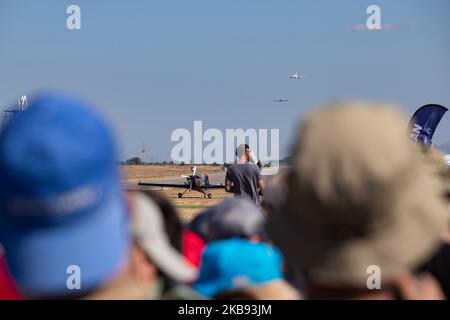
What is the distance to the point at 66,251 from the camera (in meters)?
1.50

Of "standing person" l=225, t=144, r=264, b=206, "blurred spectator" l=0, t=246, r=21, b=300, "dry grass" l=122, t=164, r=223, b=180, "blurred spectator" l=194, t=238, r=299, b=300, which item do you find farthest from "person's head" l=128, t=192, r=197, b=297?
"dry grass" l=122, t=164, r=223, b=180

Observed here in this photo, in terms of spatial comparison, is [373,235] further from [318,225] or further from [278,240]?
[278,240]

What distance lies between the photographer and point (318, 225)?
1734mm

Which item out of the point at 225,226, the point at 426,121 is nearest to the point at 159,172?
the point at 426,121

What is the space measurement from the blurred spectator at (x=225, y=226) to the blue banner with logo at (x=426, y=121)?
579 centimetres

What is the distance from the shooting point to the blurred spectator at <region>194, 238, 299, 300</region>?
96.2 inches

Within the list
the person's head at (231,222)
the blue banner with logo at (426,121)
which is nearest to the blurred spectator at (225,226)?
the person's head at (231,222)

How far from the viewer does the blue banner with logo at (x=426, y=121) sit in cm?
896

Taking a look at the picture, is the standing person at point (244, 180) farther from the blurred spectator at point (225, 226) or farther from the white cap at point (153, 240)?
the white cap at point (153, 240)

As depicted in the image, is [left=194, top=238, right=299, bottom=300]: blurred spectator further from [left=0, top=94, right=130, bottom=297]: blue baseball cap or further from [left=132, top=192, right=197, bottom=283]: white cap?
[left=0, top=94, right=130, bottom=297]: blue baseball cap

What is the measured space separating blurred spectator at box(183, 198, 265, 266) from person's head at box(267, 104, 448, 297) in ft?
4.08

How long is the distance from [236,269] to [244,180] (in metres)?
6.10

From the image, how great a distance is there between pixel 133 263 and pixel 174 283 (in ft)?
0.93
